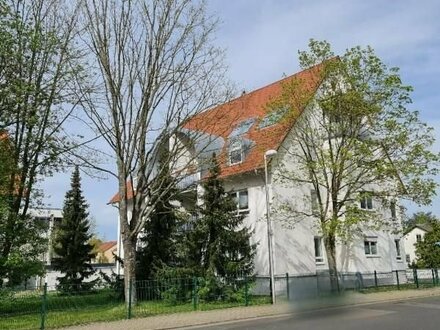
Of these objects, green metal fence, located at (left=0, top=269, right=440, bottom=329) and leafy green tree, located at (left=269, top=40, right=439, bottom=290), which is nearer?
green metal fence, located at (left=0, top=269, right=440, bottom=329)

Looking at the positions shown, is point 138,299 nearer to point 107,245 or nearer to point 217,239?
point 217,239

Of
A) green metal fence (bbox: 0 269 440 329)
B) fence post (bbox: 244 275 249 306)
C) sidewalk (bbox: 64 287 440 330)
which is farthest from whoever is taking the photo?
fence post (bbox: 244 275 249 306)

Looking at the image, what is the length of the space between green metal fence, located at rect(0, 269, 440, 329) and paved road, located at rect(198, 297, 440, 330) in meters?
1.64

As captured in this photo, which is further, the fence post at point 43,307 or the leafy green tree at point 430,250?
the leafy green tree at point 430,250

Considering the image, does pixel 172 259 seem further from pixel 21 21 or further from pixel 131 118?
pixel 21 21

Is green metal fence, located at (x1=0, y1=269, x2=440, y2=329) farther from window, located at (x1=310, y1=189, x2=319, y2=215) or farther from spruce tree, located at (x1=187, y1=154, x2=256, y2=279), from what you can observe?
window, located at (x1=310, y1=189, x2=319, y2=215)

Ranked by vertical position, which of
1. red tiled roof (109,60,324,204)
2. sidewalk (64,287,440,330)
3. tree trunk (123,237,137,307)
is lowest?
sidewalk (64,287,440,330)

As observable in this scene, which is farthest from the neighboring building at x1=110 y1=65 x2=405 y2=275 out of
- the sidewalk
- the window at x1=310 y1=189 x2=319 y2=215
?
the sidewalk

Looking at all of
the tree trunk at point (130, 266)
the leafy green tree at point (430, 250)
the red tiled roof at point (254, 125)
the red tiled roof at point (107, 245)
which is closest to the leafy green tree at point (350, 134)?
the red tiled roof at point (254, 125)

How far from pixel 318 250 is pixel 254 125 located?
8193mm

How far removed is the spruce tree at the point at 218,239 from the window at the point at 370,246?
10.5 m

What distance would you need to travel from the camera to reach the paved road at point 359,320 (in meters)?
13.2

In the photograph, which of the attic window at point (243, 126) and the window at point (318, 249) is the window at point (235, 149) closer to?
the attic window at point (243, 126)

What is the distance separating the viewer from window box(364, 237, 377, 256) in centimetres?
3033
